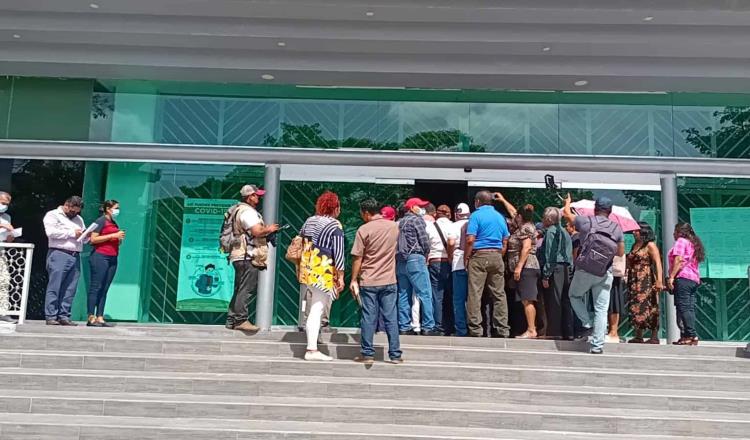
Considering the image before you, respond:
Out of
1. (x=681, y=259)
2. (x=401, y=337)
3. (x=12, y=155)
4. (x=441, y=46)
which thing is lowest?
(x=401, y=337)

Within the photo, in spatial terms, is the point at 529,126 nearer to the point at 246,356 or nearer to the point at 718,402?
the point at 718,402

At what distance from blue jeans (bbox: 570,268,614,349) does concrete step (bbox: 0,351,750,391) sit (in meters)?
0.47

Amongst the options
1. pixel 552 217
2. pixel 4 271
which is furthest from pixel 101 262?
pixel 552 217

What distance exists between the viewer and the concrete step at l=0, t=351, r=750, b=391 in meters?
5.45

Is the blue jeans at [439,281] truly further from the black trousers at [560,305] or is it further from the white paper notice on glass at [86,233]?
the white paper notice on glass at [86,233]

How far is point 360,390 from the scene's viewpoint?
16.8 feet

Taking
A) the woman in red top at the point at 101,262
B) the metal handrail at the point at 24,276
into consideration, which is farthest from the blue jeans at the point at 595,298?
the metal handrail at the point at 24,276

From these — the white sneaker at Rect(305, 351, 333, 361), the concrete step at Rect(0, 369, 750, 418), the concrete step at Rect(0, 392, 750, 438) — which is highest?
the white sneaker at Rect(305, 351, 333, 361)

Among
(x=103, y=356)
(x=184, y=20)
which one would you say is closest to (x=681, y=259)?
(x=103, y=356)

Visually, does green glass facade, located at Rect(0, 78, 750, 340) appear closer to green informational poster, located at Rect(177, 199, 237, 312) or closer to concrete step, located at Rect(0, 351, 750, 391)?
green informational poster, located at Rect(177, 199, 237, 312)

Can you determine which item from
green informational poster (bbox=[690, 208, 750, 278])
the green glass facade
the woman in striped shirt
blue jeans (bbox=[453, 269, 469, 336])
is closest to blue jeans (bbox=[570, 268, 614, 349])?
blue jeans (bbox=[453, 269, 469, 336])

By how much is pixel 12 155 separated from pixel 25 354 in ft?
15.9

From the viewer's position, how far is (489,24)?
25.7ft

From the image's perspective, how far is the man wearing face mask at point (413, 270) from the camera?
665cm
